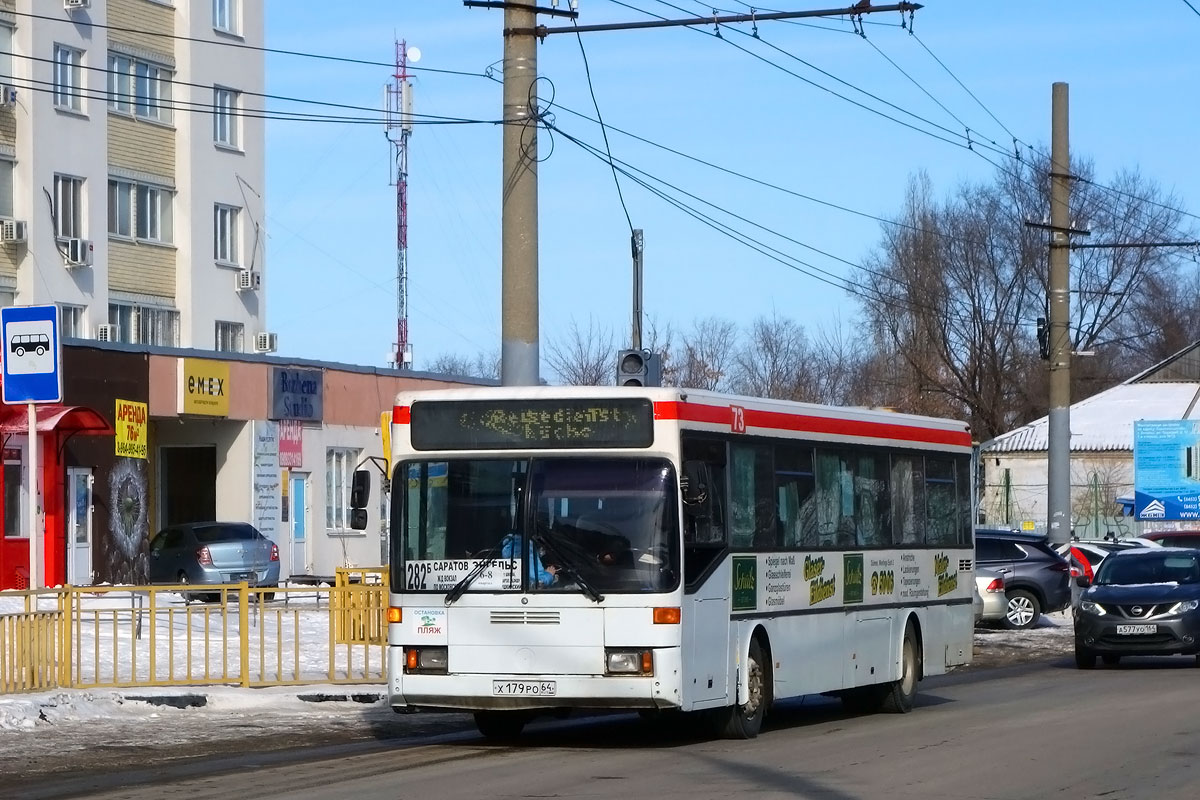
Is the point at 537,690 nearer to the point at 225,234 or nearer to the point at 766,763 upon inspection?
the point at 766,763

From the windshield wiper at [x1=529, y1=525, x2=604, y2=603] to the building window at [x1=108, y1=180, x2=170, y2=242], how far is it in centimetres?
3428

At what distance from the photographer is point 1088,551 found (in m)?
37.1

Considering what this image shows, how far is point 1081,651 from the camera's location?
23.6m

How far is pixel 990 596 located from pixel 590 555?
59.0ft

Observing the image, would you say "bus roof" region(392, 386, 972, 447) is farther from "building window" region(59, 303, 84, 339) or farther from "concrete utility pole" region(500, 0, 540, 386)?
"building window" region(59, 303, 84, 339)

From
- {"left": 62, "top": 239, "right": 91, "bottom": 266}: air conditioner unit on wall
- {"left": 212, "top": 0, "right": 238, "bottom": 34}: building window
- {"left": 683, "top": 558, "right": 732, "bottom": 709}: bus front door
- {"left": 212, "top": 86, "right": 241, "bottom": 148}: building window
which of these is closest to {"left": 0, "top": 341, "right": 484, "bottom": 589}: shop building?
{"left": 62, "top": 239, "right": 91, "bottom": 266}: air conditioner unit on wall

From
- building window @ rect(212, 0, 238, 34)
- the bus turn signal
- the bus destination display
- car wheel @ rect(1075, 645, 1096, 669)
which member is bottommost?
car wheel @ rect(1075, 645, 1096, 669)

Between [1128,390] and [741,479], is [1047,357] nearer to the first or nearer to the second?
[741,479]

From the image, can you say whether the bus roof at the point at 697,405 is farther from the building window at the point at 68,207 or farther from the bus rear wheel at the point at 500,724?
the building window at the point at 68,207

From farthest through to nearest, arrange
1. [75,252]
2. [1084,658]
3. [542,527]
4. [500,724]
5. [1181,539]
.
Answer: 1. [75,252]
2. [1181,539]
3. [1084,658]
4. [500,724]
5. [542,527]

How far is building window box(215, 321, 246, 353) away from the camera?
49438 mm

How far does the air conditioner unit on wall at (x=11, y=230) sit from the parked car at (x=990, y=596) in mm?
22941

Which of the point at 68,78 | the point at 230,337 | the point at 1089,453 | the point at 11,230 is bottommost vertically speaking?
the point at 1089,453

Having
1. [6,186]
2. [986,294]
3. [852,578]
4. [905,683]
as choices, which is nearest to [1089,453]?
[986,294]
